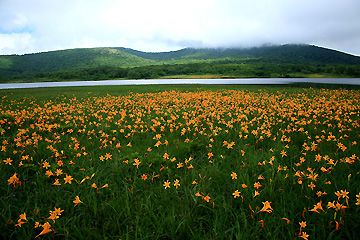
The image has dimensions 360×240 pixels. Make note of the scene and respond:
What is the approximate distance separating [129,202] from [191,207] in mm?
917

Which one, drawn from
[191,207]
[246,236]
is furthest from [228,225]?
[191,207]

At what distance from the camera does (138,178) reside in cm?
333

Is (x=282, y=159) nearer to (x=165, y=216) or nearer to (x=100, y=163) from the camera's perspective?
(x=165, y=216)

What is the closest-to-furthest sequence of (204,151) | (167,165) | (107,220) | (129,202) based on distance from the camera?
(107,220) < (129,202) < (167,165) < (204,151)

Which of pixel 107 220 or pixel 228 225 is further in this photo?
pixel 107 220

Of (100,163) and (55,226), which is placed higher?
(100,163)

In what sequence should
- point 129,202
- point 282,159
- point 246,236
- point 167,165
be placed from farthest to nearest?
point 282,159
point 167,165
point 129,202
point 246,236

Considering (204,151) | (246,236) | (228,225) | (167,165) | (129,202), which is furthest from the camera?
(204,151)

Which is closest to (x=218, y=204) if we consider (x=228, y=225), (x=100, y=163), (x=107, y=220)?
(x=228, y=225)

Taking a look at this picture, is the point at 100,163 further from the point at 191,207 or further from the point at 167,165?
the point at 191,207

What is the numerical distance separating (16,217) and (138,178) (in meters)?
1.72

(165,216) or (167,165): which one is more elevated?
(167,165)

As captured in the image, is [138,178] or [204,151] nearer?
[138,178]

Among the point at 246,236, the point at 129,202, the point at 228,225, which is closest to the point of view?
the point at 246,236
